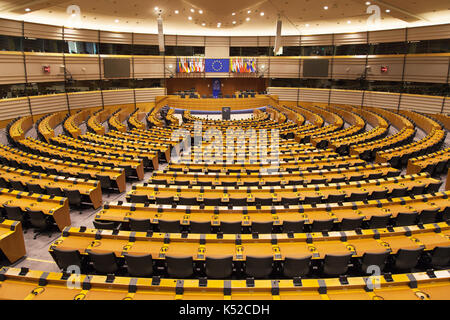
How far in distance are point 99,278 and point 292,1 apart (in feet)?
61.0

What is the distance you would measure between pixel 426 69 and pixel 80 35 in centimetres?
2912

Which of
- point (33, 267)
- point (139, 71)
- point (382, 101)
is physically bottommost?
point (33, 267)

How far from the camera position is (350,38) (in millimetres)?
28250

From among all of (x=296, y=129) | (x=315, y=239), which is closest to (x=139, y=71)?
(x=296, y=129)

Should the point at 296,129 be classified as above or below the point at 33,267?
above

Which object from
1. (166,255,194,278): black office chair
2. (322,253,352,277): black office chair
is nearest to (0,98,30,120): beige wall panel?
(166,255,194,278): black office chair

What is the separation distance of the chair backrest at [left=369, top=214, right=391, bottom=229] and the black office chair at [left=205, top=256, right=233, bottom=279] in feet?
12.9

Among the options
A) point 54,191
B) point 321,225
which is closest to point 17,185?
point 54,191

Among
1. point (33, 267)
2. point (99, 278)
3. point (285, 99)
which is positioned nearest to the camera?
point (99, 278)

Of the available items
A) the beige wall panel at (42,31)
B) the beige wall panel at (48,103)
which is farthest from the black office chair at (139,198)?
the beige wall panel at (42,31)

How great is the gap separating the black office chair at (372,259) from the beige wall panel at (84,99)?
2656 cm

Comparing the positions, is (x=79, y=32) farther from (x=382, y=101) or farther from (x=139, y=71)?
(x=382, y=101)
